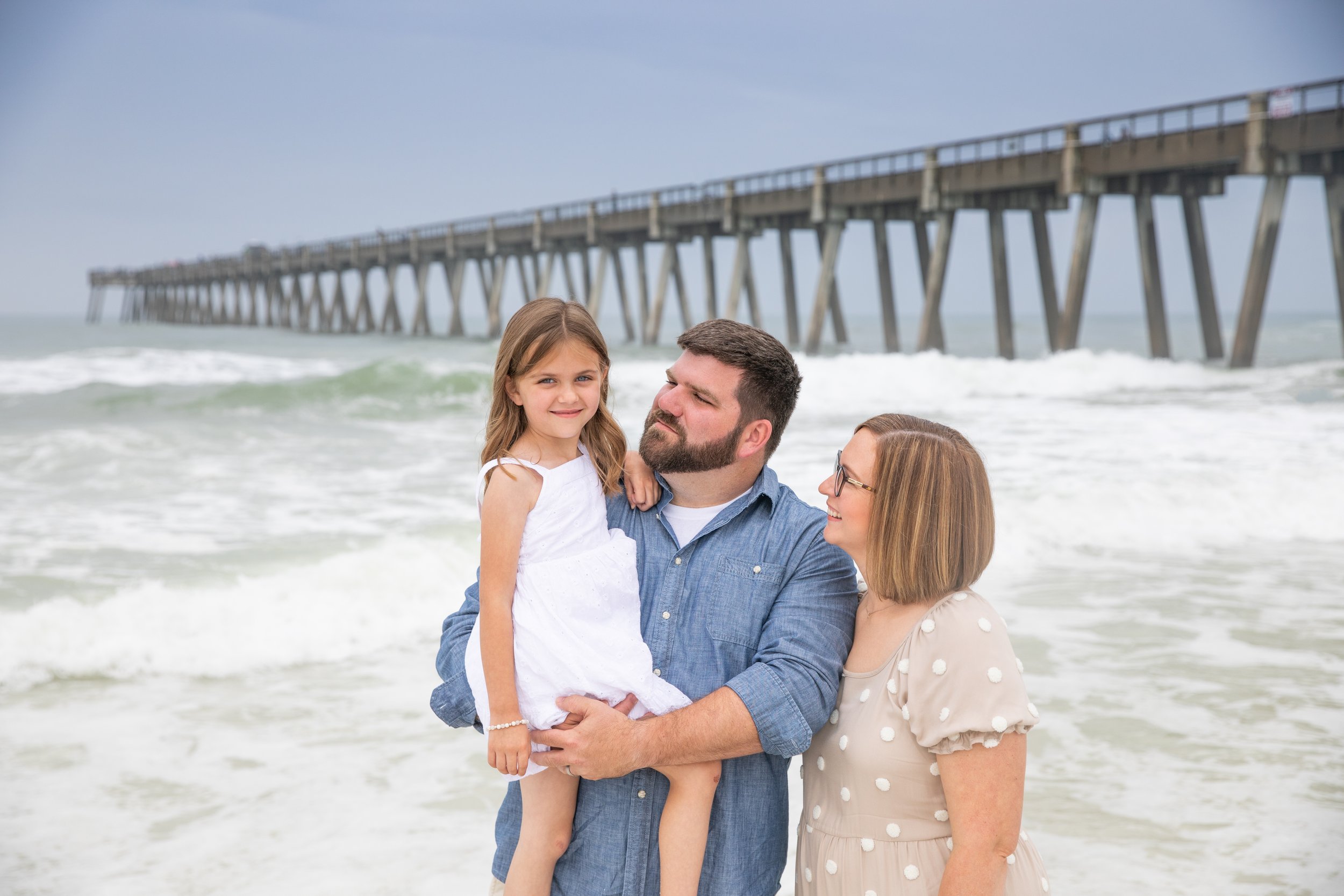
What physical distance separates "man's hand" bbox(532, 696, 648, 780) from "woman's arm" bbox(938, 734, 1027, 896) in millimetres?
477

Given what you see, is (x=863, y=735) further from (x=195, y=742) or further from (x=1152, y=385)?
(x=1152, y=385)

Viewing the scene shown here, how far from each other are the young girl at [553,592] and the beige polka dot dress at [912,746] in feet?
0.68

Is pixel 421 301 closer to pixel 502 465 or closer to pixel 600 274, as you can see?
pixel 600 274

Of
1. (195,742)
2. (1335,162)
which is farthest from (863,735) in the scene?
(1335,162)

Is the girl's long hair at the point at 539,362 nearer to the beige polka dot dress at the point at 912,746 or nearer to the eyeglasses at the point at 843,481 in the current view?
the eyeglasses at the point at 843,481

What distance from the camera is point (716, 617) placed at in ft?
6.21

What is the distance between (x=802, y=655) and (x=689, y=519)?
37 cm

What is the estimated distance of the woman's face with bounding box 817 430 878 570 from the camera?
1754mm

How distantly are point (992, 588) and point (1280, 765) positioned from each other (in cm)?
268

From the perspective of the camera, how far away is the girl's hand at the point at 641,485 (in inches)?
80.0

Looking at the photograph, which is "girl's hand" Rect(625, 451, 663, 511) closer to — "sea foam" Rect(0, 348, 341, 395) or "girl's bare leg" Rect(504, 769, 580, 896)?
"girl's bare leg" Rect(504, 769, 580, 896)

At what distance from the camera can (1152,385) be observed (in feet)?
57.7

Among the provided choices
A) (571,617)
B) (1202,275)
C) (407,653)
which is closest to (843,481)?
(571,617)

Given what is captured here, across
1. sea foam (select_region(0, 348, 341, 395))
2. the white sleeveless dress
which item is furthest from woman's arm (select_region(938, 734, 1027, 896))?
sea foam (select_region(0, 348, 341, 395))
